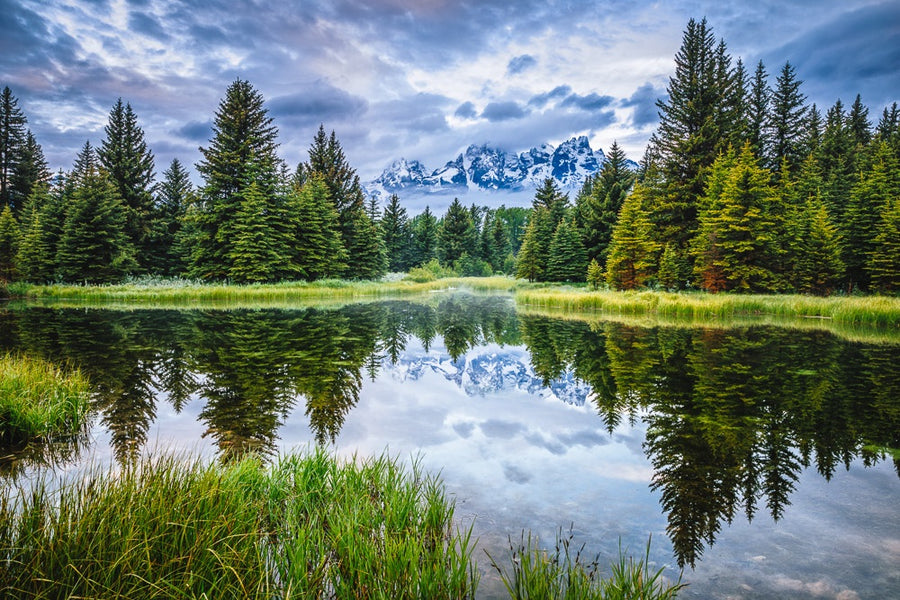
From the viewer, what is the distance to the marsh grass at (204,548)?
2316 mm

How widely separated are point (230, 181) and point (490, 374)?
35.9m

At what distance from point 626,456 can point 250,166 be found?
39.0 meters

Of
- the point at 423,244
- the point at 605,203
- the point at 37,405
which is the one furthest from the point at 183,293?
the point at 423,244

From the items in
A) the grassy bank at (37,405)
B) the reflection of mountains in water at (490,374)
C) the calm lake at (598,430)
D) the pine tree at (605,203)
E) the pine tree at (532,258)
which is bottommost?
the reflection of mountains in water at (490,374)

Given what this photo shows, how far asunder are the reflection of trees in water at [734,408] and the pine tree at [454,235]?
68.0m

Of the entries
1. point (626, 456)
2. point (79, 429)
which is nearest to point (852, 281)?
point (626, 456)

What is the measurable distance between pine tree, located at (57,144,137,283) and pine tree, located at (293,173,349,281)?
12999 mm

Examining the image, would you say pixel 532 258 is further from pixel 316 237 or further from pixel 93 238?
pixel 93 238

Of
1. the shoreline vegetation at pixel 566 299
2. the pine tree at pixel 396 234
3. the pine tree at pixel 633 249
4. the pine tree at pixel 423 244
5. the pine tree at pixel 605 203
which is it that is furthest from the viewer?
the pine tree at pixel 423 244

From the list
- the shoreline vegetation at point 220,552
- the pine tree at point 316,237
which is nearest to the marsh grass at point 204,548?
the shoreline vegetation at point 220,552

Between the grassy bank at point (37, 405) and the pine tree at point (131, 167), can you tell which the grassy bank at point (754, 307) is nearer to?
the grassy bank at point (37, 405)

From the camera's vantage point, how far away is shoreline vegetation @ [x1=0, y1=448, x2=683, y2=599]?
2322 millimetres

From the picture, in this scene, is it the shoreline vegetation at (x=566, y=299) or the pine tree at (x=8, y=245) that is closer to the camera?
the shoreline vegetation at (x=566, y=299)

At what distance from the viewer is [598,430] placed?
6.50m
